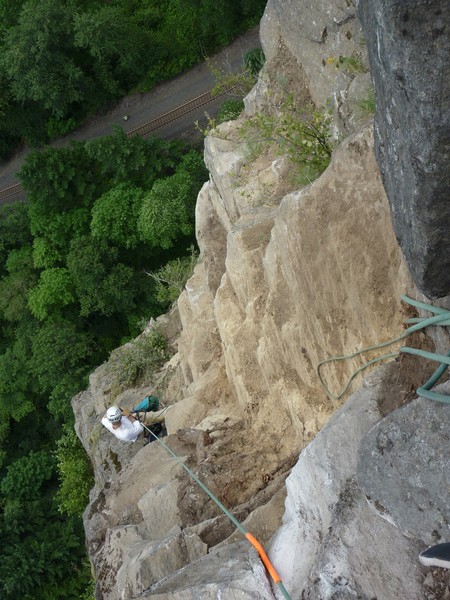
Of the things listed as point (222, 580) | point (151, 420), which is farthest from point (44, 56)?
point (222, 580)

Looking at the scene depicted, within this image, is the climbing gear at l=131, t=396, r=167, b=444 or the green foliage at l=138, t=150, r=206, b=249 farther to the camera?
the green foliage at l=138, t=150, r=206, b=249

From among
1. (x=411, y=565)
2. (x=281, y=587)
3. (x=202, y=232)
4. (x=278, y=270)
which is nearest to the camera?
(x=411, y=565)

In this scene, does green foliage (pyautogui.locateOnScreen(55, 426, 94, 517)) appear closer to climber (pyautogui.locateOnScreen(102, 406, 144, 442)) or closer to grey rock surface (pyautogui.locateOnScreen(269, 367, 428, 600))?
climber (pyautogui.locateOnScreen(102, 406, 144, 442))

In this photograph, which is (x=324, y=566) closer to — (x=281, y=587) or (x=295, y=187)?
(x=281, y=587)

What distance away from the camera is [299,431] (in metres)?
7.59

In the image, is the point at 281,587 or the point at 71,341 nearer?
the point at 281,587

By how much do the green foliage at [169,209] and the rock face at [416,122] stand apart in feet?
49.2

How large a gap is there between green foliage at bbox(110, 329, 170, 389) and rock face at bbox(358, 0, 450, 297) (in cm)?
1044

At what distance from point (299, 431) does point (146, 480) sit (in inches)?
102

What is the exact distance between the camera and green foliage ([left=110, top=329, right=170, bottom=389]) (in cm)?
1445

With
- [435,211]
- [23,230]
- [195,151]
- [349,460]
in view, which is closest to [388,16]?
[435,211]

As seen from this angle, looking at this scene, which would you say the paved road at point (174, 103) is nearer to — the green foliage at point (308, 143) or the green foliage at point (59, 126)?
the green foliage at point (59, 126)

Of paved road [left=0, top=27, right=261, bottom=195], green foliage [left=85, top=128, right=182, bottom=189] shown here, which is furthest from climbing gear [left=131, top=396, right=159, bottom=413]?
paved road [left=0, top=27, right=261, bottom=195]

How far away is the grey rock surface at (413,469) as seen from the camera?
12.7 ft
